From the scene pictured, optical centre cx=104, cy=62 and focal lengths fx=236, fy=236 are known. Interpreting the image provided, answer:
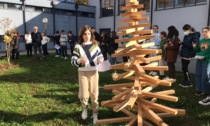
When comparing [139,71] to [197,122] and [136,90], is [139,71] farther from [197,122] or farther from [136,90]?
[197,122]

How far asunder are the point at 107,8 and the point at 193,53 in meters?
20.0

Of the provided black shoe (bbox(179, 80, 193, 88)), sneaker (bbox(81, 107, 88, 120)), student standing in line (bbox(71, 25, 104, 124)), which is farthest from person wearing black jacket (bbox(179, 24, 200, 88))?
sneaker (bbox(81, 107, 88, 120))

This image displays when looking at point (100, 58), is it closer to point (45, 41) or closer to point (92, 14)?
point (45, 41)

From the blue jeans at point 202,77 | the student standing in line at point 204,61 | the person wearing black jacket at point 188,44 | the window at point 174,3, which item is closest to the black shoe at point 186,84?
the person wearing black jacket at point 188,44

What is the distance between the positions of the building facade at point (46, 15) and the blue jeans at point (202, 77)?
18143 millimetres

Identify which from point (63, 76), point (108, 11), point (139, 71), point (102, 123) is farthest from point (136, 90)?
point (108, 11)

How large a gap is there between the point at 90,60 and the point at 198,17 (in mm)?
14290

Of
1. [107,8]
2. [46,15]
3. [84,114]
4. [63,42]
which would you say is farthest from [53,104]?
[107,8]

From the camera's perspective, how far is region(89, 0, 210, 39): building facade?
54.0 feet

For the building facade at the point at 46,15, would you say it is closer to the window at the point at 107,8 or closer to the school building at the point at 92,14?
the school building at the point at 92,14

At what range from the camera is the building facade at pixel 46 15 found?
880 inches

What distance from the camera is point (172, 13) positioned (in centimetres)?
1858

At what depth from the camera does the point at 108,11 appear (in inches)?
1013

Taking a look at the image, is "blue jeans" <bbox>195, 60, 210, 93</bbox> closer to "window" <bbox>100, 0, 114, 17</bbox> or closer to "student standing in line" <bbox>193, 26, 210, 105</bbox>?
"student standing in line" <bbox>193, 26, 210, 105</bbox>
